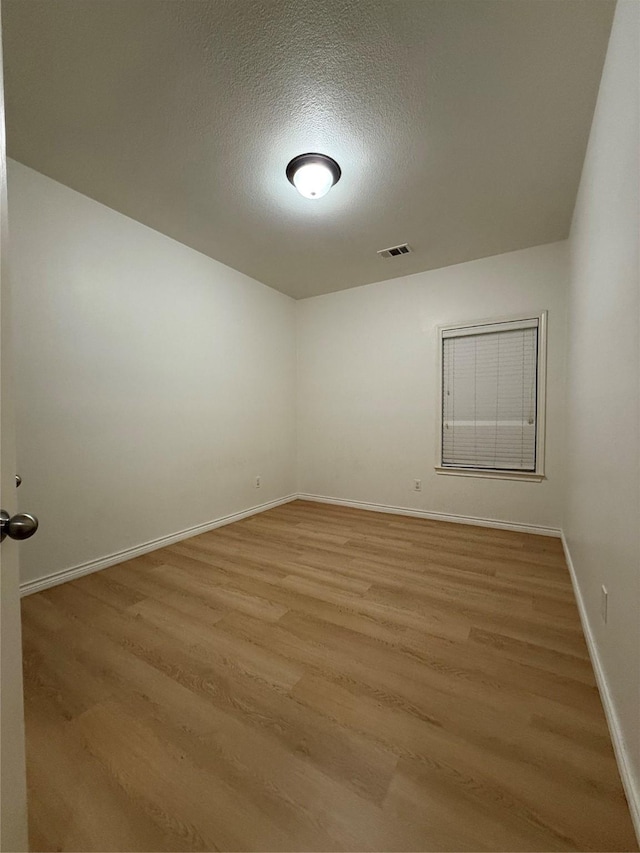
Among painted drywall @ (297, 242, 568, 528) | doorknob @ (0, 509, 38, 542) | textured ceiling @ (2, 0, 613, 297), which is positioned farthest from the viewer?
painted drywall @ (297, 242, 568, 528)

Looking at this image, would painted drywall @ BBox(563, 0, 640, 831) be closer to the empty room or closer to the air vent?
the empty room

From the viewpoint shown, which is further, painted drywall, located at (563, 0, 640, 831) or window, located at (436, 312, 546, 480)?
window, located at (436, 312, 546, 480)

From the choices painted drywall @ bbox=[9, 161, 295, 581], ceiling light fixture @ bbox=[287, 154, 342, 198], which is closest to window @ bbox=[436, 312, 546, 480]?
ceiling light fixture @ bbox=[287, 154, 342, 198]

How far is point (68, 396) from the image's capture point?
248 centimetres

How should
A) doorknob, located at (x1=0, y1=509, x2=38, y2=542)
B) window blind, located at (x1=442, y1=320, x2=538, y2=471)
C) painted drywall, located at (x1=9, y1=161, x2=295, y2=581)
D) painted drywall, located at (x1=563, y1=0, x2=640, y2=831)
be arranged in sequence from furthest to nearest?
window blind, located at (x1=442, y1=320, x2=538, y2=471), painted drywall, located at (x1=9, y1=161, x2=295, y2=581), painted drywall, located at (x1=563, y1=0, x2=640, y2=831), doorknob, located at (x1=0, y1=509, x2=38, y2=542)

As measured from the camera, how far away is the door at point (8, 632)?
0.67 m

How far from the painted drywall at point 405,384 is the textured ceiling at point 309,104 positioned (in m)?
0.71

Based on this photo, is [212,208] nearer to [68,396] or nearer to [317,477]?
[68,396]

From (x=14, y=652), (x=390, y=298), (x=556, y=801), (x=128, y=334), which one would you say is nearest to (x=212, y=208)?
(x=128, y=334)

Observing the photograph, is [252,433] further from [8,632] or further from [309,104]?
[8,632]

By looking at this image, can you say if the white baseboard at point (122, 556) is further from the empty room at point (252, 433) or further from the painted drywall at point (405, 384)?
the painted drywall at point (405, 384)

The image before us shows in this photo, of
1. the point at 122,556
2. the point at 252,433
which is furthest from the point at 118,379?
the point at 252,433

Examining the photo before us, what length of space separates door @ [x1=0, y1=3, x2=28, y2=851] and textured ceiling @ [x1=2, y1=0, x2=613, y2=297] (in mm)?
1428

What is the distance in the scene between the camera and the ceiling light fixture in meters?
2.19
